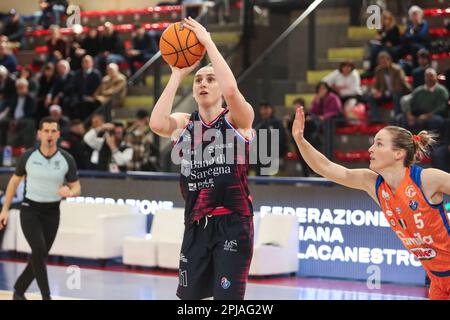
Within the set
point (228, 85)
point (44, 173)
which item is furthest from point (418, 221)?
point (44, 173)

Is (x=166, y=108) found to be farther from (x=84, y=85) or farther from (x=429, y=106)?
(x=84, y=85)

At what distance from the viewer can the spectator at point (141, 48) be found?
1750cm

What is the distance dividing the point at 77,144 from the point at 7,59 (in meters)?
5.98

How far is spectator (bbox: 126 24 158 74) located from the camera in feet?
57.4

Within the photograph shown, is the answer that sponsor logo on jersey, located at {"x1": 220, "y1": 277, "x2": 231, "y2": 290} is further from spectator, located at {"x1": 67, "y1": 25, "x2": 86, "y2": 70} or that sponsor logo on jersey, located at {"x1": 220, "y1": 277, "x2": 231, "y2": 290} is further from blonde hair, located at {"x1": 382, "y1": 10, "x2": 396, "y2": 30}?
spectator, located at {"x1": 67, "y1": 25, "x2": 86, "y2": 70}

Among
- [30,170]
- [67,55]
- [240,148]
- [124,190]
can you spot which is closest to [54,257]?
[124,190]

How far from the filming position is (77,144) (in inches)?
554

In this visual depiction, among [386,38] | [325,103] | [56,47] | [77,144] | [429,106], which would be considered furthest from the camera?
[56,47]

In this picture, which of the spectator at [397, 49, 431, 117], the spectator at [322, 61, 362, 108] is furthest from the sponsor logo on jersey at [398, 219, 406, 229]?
the spectator at [322, 61, 362, 108]

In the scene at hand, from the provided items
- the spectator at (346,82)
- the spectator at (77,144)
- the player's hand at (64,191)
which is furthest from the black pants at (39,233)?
the spectator at (346,82)

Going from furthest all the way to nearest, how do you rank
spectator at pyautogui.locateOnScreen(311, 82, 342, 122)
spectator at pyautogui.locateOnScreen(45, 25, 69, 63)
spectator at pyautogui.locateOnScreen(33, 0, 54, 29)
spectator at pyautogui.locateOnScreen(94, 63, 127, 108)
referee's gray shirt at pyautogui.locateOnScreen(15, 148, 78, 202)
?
spectator at pyautogui.locateOnScreen(33, 0, 54, 29), spectator at pyautogui.locateOnScreen(45, 25, 69, 63), spectator at pyautogui.locateOnScreen(94, 63, 127, 108), spectator at pyautogui.locateOnScreen(311, 82, 342, 122), referee's gray shirt at pyautogui.locateOnScreen(15, 148, 78, 202)

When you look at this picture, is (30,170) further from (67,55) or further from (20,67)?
(20,67)

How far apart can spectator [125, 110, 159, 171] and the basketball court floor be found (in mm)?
1841

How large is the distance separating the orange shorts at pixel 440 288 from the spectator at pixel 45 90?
12.0 meters
